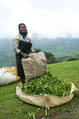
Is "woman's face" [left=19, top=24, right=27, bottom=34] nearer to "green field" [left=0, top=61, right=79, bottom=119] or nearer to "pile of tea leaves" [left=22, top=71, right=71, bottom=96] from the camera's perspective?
"pile of tea leaves" [left=22, top=71, right=71, bottom=96]

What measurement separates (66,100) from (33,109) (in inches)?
25.5

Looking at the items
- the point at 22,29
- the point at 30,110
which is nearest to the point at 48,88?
the point at 30,110

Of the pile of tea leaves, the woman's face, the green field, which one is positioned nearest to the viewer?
the green field

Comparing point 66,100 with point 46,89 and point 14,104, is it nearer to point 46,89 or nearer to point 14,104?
point 46,89

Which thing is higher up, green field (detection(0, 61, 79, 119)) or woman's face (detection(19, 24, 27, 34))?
woman's face (detection(19, 24, 27, 34))

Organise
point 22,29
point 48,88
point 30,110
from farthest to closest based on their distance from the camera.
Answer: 1. point 22,29
2. point 48,88
3. point 30,110

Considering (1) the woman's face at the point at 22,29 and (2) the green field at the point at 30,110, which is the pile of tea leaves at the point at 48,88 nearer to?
(2) the green field at the point at 30,110

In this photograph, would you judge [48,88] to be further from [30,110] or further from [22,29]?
[22,29]

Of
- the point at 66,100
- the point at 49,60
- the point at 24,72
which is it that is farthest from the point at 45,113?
the point at 49,60

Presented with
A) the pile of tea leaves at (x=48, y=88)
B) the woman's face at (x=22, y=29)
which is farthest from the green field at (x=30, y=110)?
the woman's face at (x=22, y=29)

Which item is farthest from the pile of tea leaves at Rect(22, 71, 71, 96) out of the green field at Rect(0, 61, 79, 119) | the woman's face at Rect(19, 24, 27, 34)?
the woman's face at Rect(19, 24, 27, 34)

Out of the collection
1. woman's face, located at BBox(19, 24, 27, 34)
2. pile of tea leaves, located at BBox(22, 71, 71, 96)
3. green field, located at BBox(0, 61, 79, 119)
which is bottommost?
green field, located at BBox(0, 61, 79, 119)

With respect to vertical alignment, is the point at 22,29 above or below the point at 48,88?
above

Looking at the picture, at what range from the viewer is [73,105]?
3213mm
